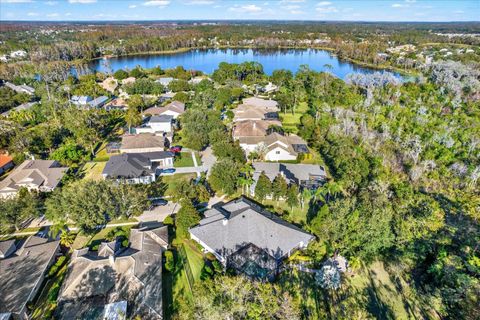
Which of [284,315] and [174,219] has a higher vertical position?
[284,315]

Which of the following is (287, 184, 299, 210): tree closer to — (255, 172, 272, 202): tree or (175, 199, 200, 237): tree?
(255, 172, 272, 202): tree

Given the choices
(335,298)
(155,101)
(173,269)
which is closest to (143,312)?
(173,269)

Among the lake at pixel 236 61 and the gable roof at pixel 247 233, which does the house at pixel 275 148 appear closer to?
the gable roof at pixel 247 233

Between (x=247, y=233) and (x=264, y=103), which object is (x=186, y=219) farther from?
(x=264, y=103)

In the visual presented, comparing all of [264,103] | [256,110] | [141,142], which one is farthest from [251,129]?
[264,103]

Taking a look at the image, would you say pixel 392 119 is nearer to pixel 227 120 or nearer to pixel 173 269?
pixel 227 120

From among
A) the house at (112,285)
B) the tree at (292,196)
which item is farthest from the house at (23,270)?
the tree at (292,196)
